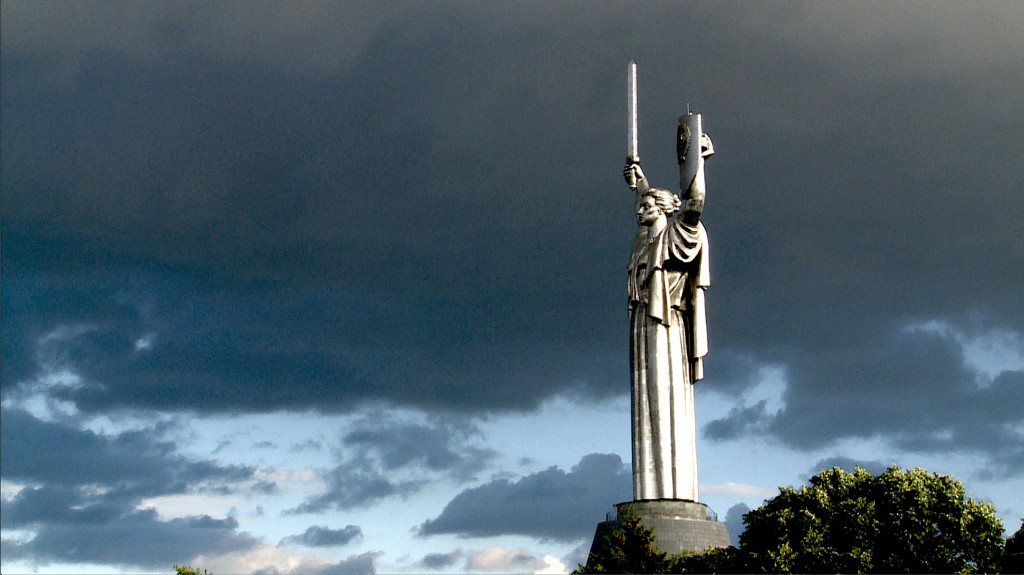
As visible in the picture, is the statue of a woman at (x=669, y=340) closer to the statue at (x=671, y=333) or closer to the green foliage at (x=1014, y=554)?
the statue at (x=671, y=333)

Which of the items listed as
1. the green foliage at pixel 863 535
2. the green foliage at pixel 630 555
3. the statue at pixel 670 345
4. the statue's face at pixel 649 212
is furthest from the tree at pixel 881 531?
the statue's face at pixel 649 212

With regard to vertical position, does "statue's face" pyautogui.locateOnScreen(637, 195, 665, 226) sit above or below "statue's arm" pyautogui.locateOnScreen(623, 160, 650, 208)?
below

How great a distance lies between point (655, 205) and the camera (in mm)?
54812

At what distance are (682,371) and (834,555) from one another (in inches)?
421

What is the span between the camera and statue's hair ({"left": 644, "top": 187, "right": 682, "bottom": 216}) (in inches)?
2163

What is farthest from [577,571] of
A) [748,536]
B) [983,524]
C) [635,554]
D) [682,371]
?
[983,524]

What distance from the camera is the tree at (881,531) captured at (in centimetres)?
4450

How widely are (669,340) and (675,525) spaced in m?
7.28

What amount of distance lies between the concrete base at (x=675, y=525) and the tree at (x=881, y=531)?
3.25 metres

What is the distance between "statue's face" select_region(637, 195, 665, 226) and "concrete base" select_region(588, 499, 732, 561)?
1107cm

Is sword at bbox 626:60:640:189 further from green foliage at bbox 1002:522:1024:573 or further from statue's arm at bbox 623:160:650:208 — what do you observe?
green foliage at bbox 1002:522:1024:573

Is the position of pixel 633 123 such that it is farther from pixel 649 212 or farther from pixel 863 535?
pixel 863 535

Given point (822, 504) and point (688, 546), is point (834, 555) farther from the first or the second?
point (688, 546)

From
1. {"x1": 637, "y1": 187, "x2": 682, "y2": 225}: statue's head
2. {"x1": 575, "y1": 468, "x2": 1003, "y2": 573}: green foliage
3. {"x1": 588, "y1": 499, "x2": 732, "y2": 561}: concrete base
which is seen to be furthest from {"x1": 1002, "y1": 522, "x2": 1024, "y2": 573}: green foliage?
{"x1": 637, "y1": 187, "x2": 682, "y2": 225}: statue's head
